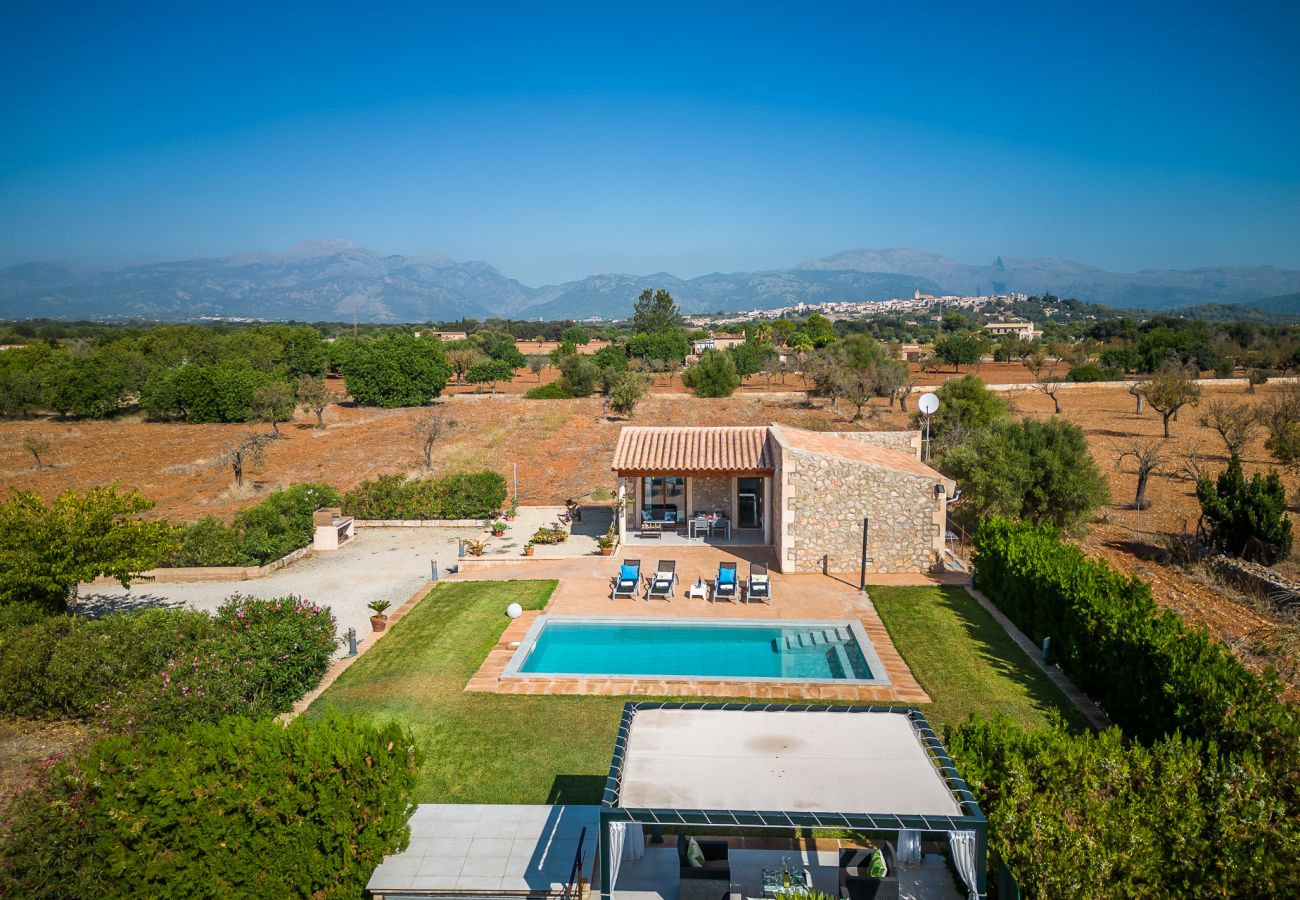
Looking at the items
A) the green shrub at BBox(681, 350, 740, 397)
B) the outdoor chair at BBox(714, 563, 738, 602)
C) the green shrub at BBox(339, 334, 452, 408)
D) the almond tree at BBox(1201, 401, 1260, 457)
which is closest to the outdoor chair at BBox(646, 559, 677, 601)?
the outdoor chair at BBox(714, 563, 738, 602)

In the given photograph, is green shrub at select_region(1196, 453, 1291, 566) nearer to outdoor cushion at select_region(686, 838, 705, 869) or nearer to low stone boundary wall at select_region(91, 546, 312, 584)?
outdoor cushion at select_region(686, 838, 705, 869)

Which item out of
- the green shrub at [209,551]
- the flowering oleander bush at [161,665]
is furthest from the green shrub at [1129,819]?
the green shrub at [209,551]

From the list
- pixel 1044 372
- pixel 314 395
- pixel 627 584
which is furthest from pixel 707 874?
pixel 1044 372

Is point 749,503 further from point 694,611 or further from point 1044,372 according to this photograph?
point 1044,372

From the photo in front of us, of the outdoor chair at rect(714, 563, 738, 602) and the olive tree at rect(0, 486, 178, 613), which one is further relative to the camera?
the outdoor chair at rect(714, 563, 738, 602)

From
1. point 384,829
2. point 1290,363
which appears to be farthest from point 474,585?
point 1290,363

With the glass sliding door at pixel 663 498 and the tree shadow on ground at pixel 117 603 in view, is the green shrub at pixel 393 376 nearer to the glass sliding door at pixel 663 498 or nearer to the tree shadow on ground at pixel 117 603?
the glass sliding door at pixel 663 498
